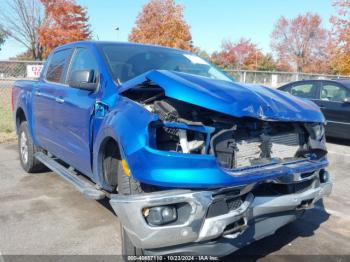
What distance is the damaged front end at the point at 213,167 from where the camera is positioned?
2.75m

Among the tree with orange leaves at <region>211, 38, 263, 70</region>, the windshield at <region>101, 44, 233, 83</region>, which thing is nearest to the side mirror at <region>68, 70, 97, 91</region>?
the windshield at <region>101, 44, 233, 83</region>

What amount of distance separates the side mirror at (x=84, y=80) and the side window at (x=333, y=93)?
23.8ft

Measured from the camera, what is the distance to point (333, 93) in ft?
32.0

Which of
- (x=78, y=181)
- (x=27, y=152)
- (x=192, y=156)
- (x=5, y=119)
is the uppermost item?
(x=192, y=156)

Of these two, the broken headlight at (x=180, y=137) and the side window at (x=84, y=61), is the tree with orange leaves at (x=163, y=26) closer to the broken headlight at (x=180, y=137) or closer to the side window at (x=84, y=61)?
the side window at (x=84, y=61)

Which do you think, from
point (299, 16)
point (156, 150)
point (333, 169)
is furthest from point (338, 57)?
point (299, 16)

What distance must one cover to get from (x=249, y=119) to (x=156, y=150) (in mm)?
828

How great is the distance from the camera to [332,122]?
31.2 ft

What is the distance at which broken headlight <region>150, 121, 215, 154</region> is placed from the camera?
2.88m

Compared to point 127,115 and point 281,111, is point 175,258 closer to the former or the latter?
point 127,115

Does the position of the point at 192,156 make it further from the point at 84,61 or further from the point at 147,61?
the point at 84,61

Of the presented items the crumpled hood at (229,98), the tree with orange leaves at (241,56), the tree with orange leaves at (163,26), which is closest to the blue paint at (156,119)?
the crumpled hood at (229,98)

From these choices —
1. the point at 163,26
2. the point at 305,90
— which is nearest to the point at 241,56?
the point at 163,26

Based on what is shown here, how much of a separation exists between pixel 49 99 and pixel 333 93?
7.11 m
